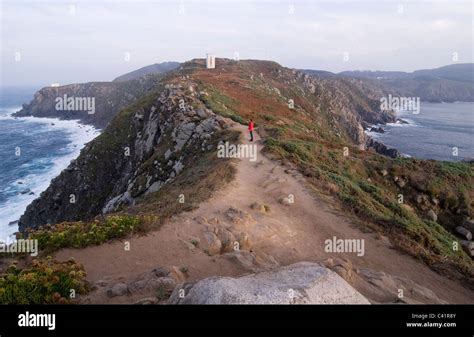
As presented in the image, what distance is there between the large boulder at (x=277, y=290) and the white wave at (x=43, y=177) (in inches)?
1641

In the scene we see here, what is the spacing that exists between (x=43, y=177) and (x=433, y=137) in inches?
3609

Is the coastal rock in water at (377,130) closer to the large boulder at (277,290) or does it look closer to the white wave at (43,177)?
the white wave at (43,177)

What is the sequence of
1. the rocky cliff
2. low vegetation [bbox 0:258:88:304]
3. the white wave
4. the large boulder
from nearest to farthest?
the large boulder → low vegetation [bbox 0:258:88:304] → the white wave → the rocky cliff

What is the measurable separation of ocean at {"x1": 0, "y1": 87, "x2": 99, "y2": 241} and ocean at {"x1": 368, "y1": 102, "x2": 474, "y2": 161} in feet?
232

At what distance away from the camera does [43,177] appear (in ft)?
213

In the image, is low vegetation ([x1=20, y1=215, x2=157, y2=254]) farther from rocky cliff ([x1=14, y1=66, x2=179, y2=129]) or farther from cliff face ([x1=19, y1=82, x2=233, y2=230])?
rocky cliff ([x1=14, y1=66, x2=179, y2=129])

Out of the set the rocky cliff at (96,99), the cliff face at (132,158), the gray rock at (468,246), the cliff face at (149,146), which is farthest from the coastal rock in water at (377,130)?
the gray rock at (468,246)

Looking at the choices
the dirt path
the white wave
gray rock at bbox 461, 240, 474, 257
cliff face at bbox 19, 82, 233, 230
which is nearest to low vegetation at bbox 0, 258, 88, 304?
the dirt path

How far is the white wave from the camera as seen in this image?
48638mm

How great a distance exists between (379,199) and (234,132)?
12.8 meters

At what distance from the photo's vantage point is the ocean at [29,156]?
174ft

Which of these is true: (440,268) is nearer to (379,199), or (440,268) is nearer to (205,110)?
(379,199)
